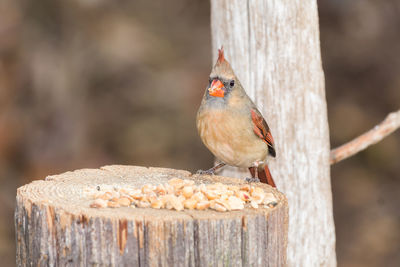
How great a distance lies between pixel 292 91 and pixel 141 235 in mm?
1555

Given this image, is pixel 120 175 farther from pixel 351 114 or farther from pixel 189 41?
pixel 189 41

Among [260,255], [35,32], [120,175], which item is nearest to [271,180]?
[120,175]

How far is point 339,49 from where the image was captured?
694cm

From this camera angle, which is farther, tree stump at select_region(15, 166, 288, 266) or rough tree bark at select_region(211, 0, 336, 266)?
rough tree bark at select_region(211, 0, 336, 266)

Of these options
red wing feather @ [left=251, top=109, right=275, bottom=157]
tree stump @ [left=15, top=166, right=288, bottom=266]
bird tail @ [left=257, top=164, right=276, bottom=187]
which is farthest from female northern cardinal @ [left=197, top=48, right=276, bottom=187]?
tree stump @ [left=15, top=166, right=288, bottom=266]

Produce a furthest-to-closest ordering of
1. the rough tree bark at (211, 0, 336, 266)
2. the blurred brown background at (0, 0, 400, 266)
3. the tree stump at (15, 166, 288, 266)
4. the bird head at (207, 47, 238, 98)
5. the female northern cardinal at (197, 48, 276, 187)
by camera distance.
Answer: the blurred brown background at (0, 0, 400, 266) < the rough tree bark at (211, 0, 336, 266) < the female northern cardinal at (197, 48, 276, 187) < the bird head at (207, 47, 238, 98) < the tree stump at (15, 166, 288, 266)

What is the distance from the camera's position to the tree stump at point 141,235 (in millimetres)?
2549

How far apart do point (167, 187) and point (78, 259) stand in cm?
59

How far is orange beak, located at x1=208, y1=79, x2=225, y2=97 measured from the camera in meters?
3.51

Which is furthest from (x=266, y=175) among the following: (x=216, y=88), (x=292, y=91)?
(x=216, y=88)

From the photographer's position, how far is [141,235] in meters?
2.55

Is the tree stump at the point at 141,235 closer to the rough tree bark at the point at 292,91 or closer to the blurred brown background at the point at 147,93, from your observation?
the rough tree bark at the point at 292,91

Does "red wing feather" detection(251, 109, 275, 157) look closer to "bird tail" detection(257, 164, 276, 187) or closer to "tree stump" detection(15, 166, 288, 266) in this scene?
"bird tail" detection(257, 164, 276, 187)

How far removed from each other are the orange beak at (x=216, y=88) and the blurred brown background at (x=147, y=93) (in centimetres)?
355
